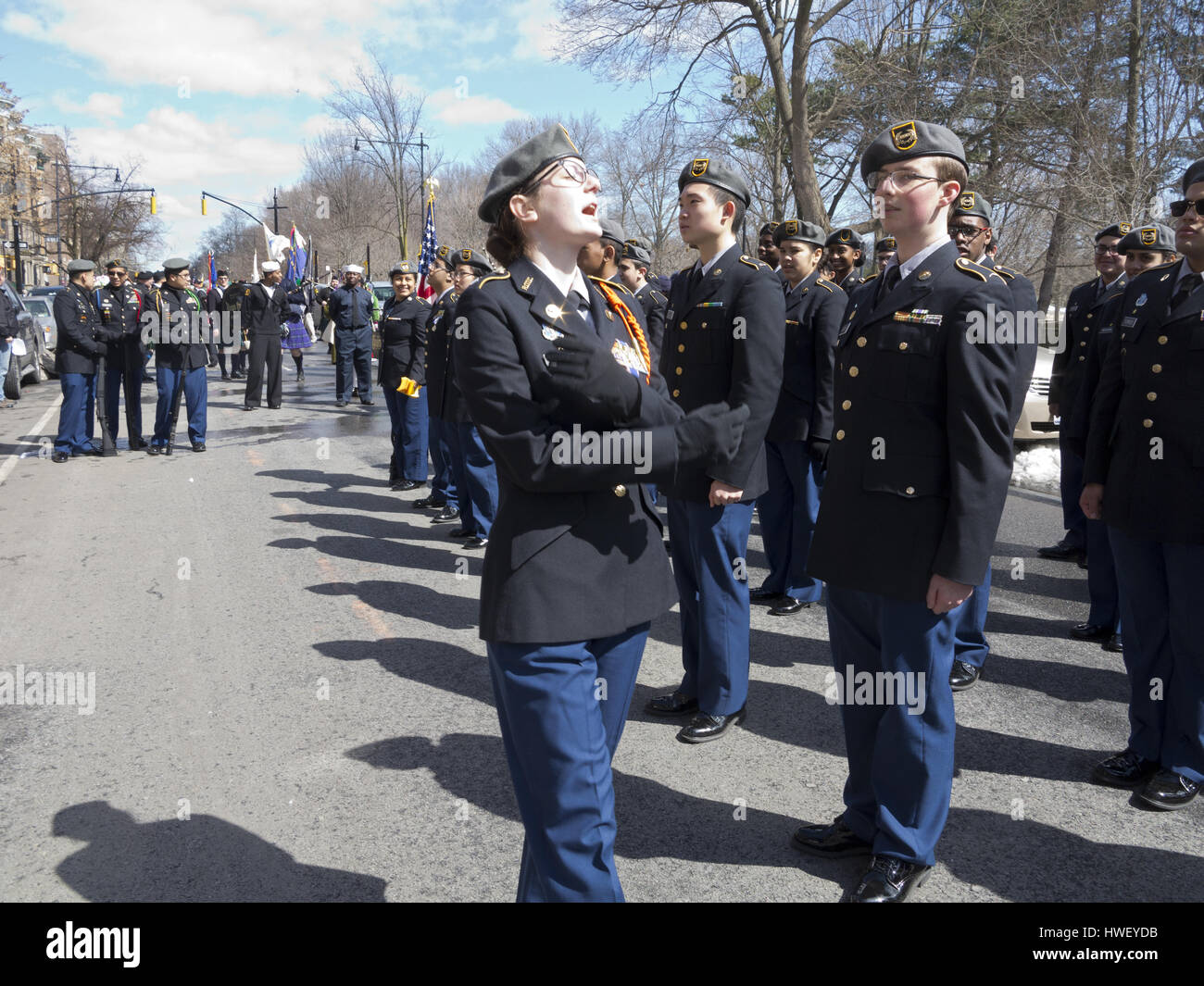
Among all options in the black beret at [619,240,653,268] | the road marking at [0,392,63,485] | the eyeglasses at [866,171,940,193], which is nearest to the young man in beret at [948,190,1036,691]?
the eyeglasses at [866,171,940,193]

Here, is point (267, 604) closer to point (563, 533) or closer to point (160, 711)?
point (160, 711)

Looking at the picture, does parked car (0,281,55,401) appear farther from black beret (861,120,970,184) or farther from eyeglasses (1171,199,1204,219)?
eyeglasses (1171,199,1204,219)

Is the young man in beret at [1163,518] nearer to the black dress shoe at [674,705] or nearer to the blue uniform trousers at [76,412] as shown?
the black dress shoe at [674,705]

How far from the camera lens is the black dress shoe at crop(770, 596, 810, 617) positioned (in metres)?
6.20

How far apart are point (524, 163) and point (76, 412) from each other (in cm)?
1092

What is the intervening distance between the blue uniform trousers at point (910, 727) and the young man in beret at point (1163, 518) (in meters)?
1.22

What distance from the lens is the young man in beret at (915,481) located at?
2904 mm

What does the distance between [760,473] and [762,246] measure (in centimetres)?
616

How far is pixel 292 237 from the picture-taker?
2486 centimetres

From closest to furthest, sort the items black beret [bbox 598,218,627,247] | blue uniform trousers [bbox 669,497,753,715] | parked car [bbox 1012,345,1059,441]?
blue uniform trousers [bbox 669,497,753,715], black beret [bbox 598,218,627,247], parked car [bbox 1012,345,1059,441]

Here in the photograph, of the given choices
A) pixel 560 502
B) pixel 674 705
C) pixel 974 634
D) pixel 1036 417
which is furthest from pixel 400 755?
pixel 1036 417

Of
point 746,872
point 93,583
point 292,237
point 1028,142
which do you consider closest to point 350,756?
point 746,872

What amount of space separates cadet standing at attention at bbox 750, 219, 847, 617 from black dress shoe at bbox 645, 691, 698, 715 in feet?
5.83

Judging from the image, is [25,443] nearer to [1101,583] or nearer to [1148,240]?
[1101,583]
